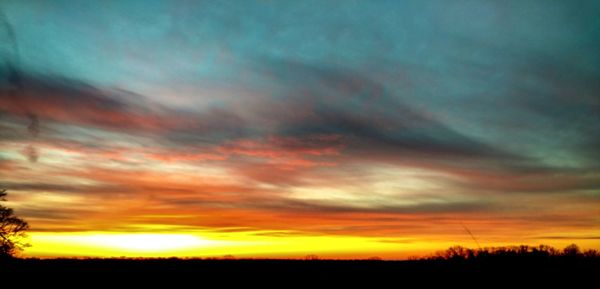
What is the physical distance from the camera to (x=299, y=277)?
738 inches

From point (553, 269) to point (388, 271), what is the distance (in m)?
6.63

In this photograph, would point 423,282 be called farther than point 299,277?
No

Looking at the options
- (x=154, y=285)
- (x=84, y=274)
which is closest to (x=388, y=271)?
(x=154, y=285)

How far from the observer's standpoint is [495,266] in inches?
794

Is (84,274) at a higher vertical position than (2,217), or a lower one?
lower

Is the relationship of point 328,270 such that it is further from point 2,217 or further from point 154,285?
point 2,217

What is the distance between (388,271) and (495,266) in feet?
15.2

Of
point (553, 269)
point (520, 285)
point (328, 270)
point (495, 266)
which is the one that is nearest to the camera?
point (520, 285)

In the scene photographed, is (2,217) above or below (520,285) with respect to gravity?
above

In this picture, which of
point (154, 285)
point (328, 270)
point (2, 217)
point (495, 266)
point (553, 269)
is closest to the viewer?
point (154, 285)

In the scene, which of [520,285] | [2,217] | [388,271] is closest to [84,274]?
[388,271]

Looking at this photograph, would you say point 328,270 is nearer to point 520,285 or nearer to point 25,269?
point 520,285

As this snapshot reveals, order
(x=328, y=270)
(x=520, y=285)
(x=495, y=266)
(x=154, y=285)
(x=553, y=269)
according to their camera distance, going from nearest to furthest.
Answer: (x=520, y=285) < (x=154, y=285) < (x=553, y=269) < (x=495, y=266) < (x=328, y=270)

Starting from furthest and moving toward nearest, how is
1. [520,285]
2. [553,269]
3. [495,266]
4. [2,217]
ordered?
[2,217] → [495,266] → [553,269] → [520,285]
